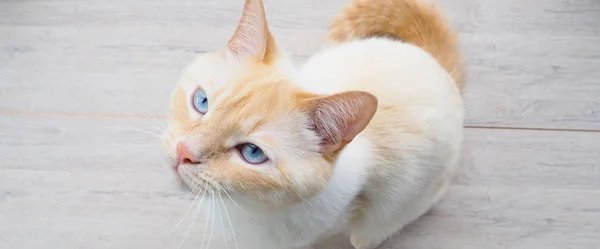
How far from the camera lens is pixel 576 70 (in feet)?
4.21

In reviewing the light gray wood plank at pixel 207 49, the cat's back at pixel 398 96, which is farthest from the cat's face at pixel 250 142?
the light gray wood plank at pixel 207 49

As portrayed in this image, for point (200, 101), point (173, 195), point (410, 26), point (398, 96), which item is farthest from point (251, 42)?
point (173, 195)

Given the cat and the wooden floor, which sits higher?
the cat

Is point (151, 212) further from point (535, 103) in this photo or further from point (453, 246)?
point (535, 103)

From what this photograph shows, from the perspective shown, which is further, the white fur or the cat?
the white fur

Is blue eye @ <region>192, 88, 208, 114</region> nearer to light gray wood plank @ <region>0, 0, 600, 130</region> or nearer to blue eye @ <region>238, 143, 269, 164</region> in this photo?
blue eye @ <region>238, 143, 269, 164</region>

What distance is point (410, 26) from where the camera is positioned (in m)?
1.09

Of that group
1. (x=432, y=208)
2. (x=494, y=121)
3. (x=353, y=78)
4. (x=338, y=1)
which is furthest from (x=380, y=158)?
(x=338, y=1)

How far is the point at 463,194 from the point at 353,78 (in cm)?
48

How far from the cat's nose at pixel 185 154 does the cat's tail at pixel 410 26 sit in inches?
21.1

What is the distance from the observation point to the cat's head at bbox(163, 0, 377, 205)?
713 mm

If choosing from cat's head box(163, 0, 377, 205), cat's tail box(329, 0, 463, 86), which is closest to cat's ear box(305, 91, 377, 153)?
cat's head box(163, 0, 377, 205)

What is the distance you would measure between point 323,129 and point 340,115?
0.05m

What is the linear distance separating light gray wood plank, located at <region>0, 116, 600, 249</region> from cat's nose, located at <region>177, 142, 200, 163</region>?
0.48 metres
